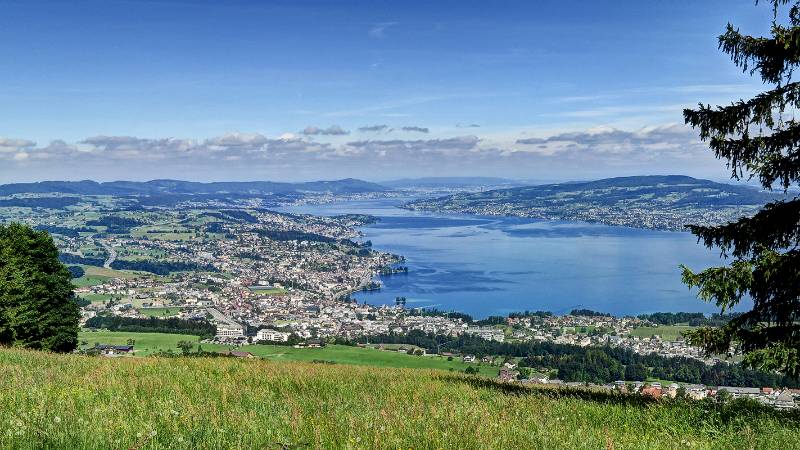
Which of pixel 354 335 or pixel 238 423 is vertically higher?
pixel 238 423

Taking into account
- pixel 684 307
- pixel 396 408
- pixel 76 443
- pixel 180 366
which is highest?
pixel 76 443

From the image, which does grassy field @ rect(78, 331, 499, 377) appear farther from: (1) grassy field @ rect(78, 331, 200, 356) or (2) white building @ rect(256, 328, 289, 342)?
(2) white building @ rect(256, 328, 289, 342)

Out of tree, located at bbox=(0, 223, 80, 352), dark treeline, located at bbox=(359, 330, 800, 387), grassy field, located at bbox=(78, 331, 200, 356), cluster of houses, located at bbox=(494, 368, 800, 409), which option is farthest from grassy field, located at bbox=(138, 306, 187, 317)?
cluster of houses, located at bbox=(494, 368, 800, 409)

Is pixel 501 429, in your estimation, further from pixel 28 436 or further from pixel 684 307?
pixel 684 307

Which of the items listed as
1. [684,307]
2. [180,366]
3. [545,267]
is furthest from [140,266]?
[180,366]

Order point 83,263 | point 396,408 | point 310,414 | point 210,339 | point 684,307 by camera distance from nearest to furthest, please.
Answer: point 310,414, point 396,408, point 210,339, point 684,307, point 83,263

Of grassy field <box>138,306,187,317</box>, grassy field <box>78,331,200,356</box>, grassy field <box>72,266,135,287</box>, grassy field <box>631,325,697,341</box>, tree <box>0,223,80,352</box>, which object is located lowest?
grassy field <box>138,306,187,317</box>

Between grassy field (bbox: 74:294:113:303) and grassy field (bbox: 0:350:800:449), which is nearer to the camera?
grassy field (bbox: 0:350:800:449)
